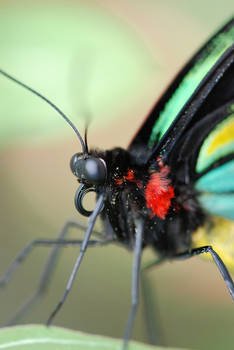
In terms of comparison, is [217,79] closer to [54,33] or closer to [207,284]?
[54,33]

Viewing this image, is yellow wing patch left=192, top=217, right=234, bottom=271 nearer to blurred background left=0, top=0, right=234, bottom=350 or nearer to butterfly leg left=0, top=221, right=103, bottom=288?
butterfly leg left=0, top=221, right=103, bottom=288

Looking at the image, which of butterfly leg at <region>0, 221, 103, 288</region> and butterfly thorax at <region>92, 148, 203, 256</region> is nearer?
butterfly thorax at <region>92, 148, 203, 256</region>

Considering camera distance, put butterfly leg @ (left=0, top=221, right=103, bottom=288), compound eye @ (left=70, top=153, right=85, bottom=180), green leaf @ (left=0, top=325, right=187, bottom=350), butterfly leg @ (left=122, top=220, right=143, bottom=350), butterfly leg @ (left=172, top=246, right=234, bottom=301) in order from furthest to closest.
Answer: butterfly leg @ (left=0, top=221, right=103, bottom=288) < compound eye @ (left=70, top=153, right=85, bottom=180) < butterfly leg @ (left=172, top=246, right=234, bottom=301) < butterfly leg @ (left=122, top=220, right=143, bottom=350) < green leaf @ (left=0, top=325, right=187, bottom=350)

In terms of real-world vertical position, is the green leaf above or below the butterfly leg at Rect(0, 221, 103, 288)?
below

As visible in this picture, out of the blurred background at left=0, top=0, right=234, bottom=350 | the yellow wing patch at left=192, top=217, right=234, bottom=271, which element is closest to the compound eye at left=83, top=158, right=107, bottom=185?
the blurred background at left=0, top=0, right=234, bottom=350

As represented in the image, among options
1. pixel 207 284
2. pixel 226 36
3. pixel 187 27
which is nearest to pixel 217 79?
pixel 226 36
